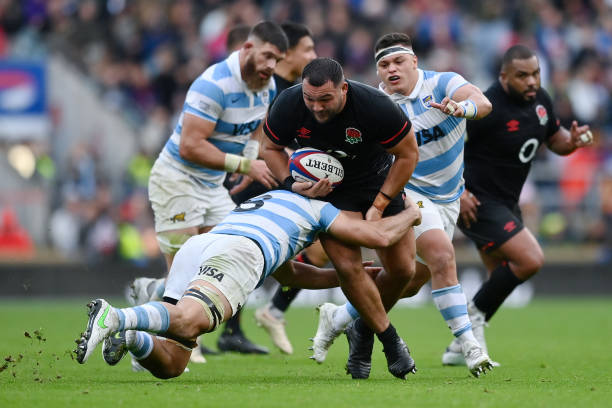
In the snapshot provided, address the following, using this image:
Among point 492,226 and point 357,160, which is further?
point 492,226

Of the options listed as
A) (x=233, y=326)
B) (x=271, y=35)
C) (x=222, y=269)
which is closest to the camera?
(x=222, y=269)

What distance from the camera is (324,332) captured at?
818 centimetres

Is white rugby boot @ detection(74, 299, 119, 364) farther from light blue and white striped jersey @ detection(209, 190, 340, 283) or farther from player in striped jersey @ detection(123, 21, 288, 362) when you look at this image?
player in striped jersey @ detection(123, 21, 288, 362)

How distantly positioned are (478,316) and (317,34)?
1209 centimetres

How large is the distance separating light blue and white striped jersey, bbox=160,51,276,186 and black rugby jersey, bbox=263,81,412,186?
1.38 m

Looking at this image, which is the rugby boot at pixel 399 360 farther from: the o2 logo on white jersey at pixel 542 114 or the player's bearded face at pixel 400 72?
the o2 logo on white jersey at pixel 542 114

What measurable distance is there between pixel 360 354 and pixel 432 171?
1761mm

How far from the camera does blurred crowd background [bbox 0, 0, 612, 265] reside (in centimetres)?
1848

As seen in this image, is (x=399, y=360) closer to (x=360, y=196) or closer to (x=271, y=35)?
(x=360, y=196)

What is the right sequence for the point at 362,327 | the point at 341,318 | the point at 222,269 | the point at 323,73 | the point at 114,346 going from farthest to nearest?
the point at 341,318 → the point at 362,327 → the point at 323,73 → the point at 222,269 → the point at 114,346

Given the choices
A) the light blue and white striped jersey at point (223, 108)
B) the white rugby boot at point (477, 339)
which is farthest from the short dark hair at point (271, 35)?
the white rugby boot at point (477, 339)

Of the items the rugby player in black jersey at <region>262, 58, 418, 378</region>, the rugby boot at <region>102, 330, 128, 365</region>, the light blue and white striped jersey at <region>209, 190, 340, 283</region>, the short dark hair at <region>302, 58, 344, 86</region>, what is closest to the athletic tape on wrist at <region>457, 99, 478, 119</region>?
the rugby player in black jersey at <region>262, 58, 418, 378</region>

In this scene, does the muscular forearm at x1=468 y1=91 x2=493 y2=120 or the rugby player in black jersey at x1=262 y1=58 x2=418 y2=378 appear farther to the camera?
the muscular forearm at x1=468 y1=91 x2=493 y2=120

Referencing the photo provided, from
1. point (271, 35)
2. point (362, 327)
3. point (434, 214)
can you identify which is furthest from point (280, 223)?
point (271, 35)
